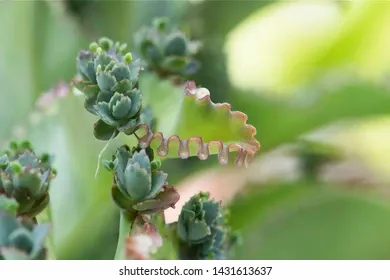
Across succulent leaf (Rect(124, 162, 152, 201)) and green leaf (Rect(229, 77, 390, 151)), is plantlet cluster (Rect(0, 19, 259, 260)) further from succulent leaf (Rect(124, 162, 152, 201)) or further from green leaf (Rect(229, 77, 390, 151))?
green leaf (Rect(229, 77, 390, 151))

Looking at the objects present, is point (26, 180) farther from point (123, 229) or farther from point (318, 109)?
point (318, 109)

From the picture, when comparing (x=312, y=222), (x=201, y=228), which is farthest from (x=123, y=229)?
(x=312, y=222)

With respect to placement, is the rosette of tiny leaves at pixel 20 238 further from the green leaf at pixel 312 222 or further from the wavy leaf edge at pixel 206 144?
the green leaf at pixel 312 222

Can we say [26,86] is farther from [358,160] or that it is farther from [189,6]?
[358,160]

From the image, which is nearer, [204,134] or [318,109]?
[204,134]

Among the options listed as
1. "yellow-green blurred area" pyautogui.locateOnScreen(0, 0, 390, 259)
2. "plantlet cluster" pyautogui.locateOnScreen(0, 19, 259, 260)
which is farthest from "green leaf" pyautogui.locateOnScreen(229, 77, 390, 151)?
"plantlet cluster" pyautogui.locateOnScreen(0, 19, 259, 260)

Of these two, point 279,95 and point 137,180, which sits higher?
point 279,95
